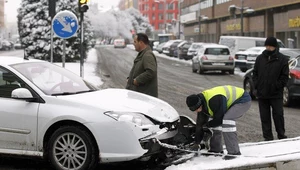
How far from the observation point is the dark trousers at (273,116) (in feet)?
25.1

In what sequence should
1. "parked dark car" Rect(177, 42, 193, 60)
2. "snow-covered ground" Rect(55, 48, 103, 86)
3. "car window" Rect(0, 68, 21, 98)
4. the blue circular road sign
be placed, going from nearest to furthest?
"car window" Rect(0, 68, 21, 98)
the blue circular road sign
"snow-covered ground" Rect(55, 48, 103, 86)
"parked dark car" Rect(177, 42, 193, 60)

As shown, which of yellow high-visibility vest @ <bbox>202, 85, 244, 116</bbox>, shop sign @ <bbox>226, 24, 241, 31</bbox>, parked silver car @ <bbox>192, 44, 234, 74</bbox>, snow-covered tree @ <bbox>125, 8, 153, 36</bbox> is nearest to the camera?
yellow high-visibility vest @ <bbox>202, 85, 244, 116</bbox>

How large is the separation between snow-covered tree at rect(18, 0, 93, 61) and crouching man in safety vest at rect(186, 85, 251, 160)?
2437cm

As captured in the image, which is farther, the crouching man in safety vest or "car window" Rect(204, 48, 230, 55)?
Answer: "car window" Rect(204, 48, 230, 55)

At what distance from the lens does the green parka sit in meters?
7.51

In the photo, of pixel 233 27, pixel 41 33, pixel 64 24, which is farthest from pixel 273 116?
pixel 233 27

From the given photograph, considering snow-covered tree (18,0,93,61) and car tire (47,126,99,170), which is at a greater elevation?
snow-covered tree (18,0,93,61)

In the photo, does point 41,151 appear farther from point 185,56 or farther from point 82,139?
point 185,56

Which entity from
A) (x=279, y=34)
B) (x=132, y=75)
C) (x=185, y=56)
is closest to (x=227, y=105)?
(x=132, y=75)

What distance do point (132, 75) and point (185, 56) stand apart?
114 ft

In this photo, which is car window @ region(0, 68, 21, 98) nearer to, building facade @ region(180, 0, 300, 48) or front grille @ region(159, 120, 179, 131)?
front grille @ region(159, 120, 179, 131)

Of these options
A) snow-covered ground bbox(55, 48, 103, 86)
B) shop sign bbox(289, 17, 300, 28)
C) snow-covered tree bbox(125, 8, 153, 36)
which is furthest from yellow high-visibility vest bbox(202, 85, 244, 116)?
snow-covered tree bbox(125, 8, 153, 36)

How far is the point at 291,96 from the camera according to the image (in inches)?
484

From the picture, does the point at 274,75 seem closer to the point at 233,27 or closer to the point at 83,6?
the point at 83,6
